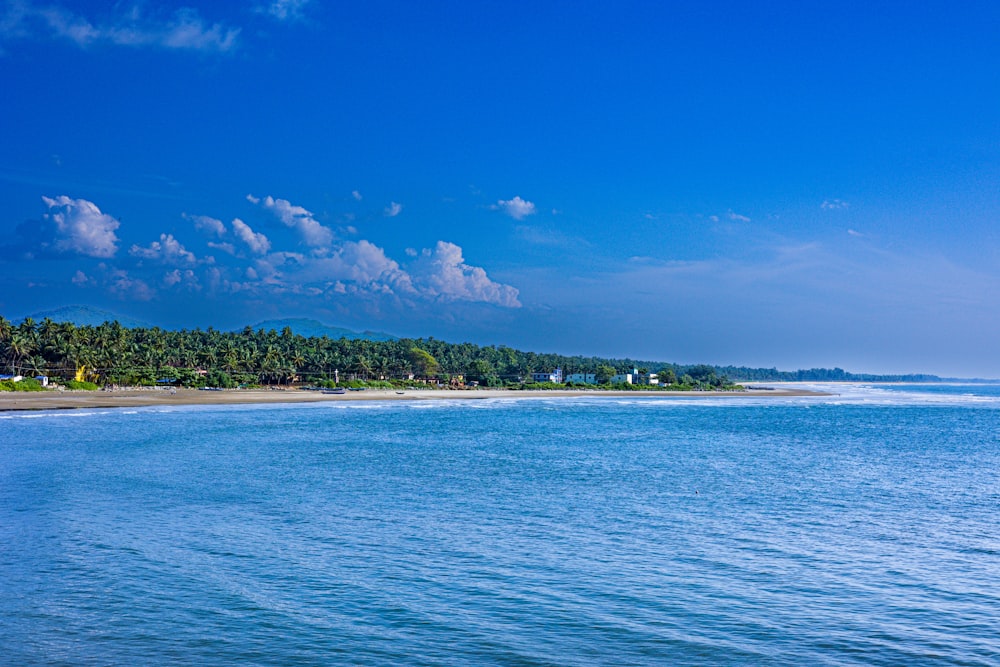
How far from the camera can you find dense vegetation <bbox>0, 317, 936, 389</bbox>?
102 meters

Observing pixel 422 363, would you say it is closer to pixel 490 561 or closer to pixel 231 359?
pixel 231 359

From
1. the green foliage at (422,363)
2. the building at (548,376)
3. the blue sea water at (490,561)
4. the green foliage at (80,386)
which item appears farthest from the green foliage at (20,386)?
the building at (548,376)

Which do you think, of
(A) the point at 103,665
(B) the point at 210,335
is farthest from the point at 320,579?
(B) the point at 210,335

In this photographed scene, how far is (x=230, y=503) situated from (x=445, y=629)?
1130cm

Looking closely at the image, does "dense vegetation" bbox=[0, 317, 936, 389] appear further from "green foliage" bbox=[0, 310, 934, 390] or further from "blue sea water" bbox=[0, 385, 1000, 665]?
"blue sea water" bbox=[0, 385, 1000, 665]

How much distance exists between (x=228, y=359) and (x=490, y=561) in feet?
402

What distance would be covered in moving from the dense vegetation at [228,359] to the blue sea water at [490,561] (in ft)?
277

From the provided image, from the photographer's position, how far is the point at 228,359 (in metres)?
127

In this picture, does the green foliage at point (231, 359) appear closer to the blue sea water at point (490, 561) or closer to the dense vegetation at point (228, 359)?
the dense vegetation at point (228, 359)

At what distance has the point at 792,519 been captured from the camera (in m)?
18.4

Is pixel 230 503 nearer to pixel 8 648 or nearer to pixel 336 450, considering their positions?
pixel 8 648

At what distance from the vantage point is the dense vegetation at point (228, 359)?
10225cm

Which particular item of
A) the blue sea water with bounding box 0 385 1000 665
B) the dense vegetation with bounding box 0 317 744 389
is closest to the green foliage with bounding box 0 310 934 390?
the dense vegetation with bounding box 0 317 744 389

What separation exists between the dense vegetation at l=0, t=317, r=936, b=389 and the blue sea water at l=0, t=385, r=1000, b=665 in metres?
84.5
